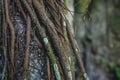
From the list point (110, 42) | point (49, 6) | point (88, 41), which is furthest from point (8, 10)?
point (110, 42)

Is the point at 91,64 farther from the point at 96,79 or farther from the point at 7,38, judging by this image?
the point at 7,38

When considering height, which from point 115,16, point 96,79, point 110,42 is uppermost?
point 115,16

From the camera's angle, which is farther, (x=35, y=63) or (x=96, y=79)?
(x=96, y=79)

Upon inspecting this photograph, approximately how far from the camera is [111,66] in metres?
6.32

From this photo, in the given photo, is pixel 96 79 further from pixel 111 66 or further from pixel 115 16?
pixel 115 16

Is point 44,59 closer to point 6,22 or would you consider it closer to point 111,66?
point 6,22

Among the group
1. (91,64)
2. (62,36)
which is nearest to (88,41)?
(91,64)

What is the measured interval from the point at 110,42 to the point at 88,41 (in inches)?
20.4

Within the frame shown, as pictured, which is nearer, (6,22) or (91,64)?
(6,22)

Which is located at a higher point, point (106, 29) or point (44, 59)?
point (106, 29)

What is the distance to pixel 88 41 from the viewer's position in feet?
19.8

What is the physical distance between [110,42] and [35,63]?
461 cm

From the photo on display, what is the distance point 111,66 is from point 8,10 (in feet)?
14.9

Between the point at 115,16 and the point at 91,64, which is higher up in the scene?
the point at 115,16
